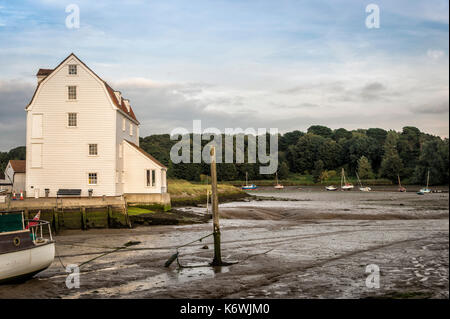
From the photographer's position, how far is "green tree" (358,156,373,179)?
470 ft

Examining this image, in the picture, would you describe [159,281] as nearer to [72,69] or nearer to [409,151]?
[72,69]

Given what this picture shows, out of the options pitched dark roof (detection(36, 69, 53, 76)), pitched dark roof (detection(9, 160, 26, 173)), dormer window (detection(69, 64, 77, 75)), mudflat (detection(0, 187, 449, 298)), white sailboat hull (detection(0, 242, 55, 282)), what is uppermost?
pitched dark roof (detection(36, 69, 53, 76))

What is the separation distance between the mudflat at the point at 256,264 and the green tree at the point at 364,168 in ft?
366

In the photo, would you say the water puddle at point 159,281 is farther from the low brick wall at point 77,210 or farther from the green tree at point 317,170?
the green tree at point 317,170

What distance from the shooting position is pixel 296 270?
735 inches

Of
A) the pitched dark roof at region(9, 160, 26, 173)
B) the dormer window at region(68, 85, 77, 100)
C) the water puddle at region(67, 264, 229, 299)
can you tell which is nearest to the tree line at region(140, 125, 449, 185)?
the pitched dark roof at region(9, 160, 26, 173)

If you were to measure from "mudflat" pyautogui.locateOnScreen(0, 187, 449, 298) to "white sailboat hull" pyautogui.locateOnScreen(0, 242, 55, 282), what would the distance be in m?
0.49

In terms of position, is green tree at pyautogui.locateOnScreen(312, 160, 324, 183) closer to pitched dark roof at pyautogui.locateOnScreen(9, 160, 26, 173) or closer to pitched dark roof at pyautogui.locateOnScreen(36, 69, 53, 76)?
pitched dark roof at pyautogui.locateOnScreen(9, 160, 26, 173)

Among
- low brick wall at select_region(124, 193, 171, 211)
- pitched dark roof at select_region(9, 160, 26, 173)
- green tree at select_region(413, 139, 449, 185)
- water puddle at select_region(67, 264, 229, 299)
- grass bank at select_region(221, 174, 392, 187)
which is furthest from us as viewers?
grass bank at select_region(221, 174, 392, 187)

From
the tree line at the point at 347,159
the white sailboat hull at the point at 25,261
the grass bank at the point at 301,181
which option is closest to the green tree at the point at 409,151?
the tree line at the point at 347,159

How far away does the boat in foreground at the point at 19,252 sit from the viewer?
15.6 metres

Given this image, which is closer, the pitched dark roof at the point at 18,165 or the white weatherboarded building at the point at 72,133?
the white weatherboarded building at the point at 72,133

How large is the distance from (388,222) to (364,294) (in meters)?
26.7

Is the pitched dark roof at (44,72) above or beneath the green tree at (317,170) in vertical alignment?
above
